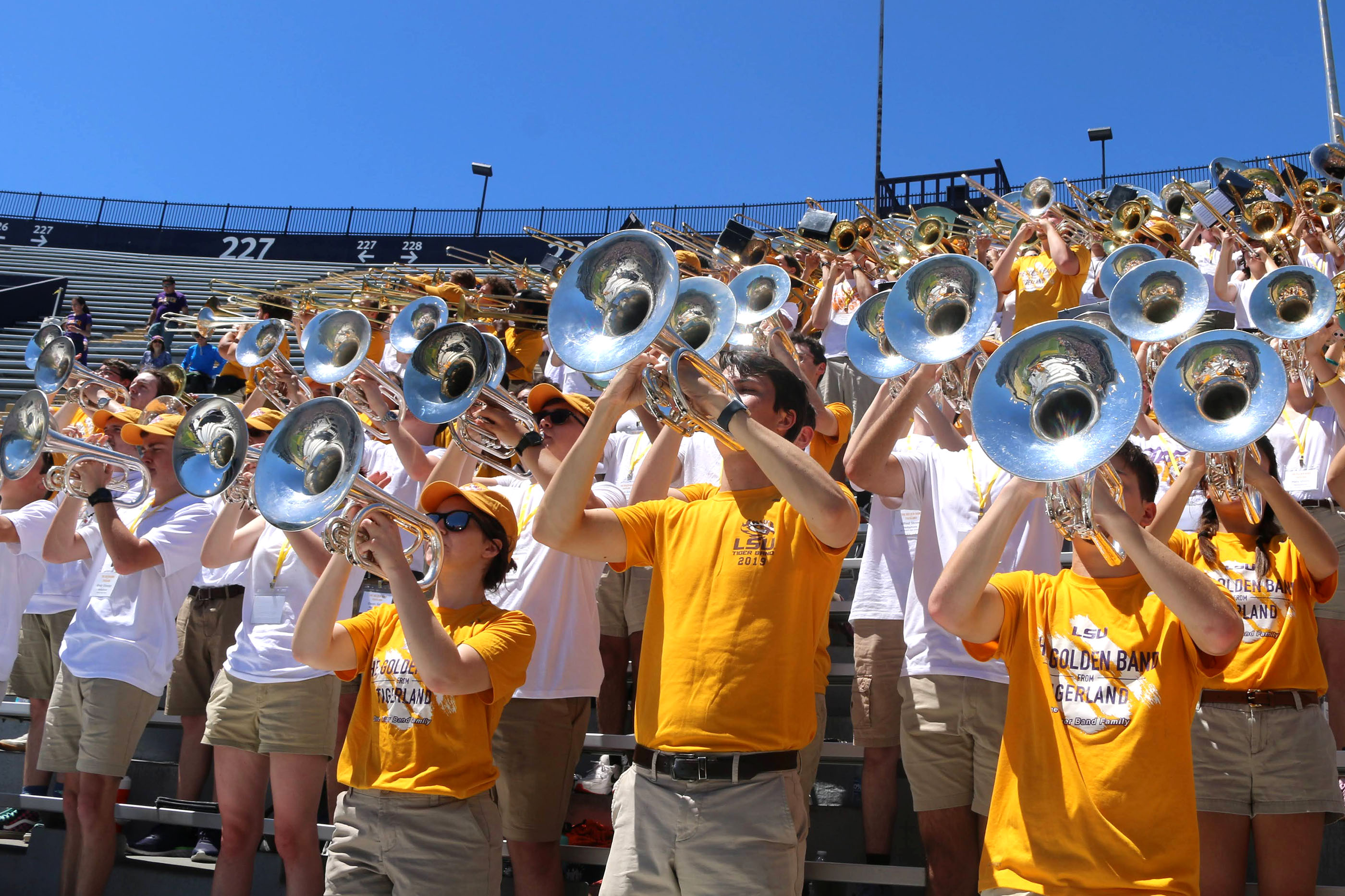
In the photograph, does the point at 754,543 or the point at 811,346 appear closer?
the point at 754,543

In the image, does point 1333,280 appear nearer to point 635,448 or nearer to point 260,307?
point 635,448

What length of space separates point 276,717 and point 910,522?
2.35 meters

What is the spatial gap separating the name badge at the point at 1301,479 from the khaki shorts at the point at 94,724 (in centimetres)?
466

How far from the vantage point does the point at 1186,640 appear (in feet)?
8.25

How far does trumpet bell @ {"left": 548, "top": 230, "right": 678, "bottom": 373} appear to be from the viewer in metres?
2.94

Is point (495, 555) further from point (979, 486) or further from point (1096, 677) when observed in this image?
point (1096, 677)

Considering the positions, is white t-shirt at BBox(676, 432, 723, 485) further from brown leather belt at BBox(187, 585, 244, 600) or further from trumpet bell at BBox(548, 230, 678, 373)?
brown leather belt at BBox(187, 585, 244, 600)

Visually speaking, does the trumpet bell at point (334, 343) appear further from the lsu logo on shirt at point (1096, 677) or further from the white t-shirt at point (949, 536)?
the lsu logo on shirt at point (1096, 677)

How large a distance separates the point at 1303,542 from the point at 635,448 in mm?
2742

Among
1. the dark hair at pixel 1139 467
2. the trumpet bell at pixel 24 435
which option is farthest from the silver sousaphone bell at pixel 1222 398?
the trumpet bell at pixel 24 435

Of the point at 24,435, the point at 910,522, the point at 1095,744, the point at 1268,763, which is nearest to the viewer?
the point at 1095,744

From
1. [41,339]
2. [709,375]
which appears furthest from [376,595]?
[41,339]

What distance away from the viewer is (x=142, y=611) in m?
4.45

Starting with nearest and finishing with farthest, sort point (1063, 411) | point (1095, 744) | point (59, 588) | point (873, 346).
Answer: point (1095, 744)
point (1063, 411)
point (873, 346)
point (59, 588)
